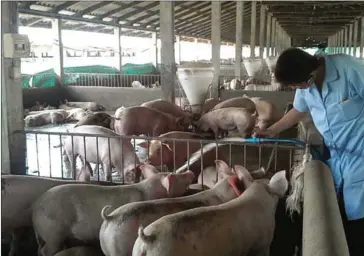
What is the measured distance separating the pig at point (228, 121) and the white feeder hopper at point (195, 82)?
80 cm

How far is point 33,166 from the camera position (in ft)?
19.0

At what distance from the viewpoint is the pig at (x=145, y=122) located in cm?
577

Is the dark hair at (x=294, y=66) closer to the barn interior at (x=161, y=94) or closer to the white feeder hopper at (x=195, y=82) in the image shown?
the barn interior at (x=161, y=94)

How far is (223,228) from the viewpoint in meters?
2.22

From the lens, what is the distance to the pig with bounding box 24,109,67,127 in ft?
31.7

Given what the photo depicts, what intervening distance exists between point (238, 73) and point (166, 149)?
8.42 meters

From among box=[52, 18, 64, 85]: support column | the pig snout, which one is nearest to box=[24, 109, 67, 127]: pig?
box=[52, 18, 64, 85]: support column

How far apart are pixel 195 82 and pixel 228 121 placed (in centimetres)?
114

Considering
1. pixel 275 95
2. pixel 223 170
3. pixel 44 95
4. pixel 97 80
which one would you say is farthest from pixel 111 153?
pixel 97 80

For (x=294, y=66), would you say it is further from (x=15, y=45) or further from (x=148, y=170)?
(x=15, y=45)

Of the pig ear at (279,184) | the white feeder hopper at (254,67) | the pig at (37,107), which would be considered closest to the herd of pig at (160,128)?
the pig ear at (279,184)

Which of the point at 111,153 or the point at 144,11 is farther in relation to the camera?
the point at 144,11

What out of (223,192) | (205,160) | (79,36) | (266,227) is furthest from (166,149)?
(79,36)

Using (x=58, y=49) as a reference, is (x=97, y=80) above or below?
below
